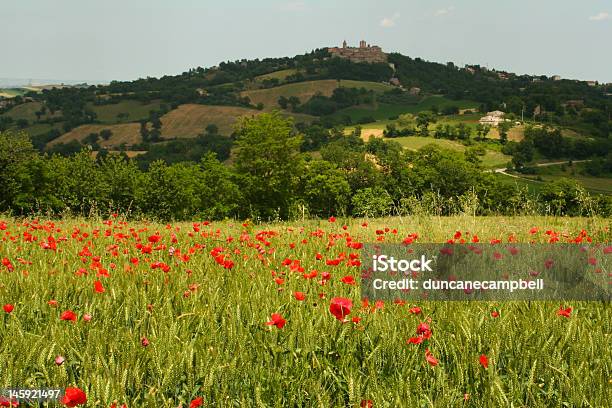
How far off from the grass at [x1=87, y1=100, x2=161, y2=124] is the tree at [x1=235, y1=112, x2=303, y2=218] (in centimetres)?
12868

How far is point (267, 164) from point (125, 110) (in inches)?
5870

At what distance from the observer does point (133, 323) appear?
135 inches

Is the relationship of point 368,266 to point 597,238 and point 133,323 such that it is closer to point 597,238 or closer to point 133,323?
point 133,323

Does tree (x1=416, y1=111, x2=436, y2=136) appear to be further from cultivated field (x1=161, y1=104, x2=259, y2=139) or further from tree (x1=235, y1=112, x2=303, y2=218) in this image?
tree (x1=235, y1=112, x2=303, y2=218)

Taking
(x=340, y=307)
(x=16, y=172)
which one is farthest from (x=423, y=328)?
(x=16, y=172)

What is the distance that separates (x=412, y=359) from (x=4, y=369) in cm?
200

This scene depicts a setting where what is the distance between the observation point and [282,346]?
2938 millimetres

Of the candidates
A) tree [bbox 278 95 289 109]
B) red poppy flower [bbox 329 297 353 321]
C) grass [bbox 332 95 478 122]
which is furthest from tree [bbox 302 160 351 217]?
tree [bbox 278 95 289 109]

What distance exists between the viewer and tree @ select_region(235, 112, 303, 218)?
2020 inches

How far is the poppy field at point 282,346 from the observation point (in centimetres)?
243

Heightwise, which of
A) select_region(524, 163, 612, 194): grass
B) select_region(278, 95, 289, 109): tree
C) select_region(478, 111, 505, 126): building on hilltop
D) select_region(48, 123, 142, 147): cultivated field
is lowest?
select_region(524, 163, 612, 194): grass

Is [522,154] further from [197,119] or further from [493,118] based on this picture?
[197,119]

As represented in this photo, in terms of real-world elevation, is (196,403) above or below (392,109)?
above

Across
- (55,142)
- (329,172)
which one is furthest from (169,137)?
(329,172)
